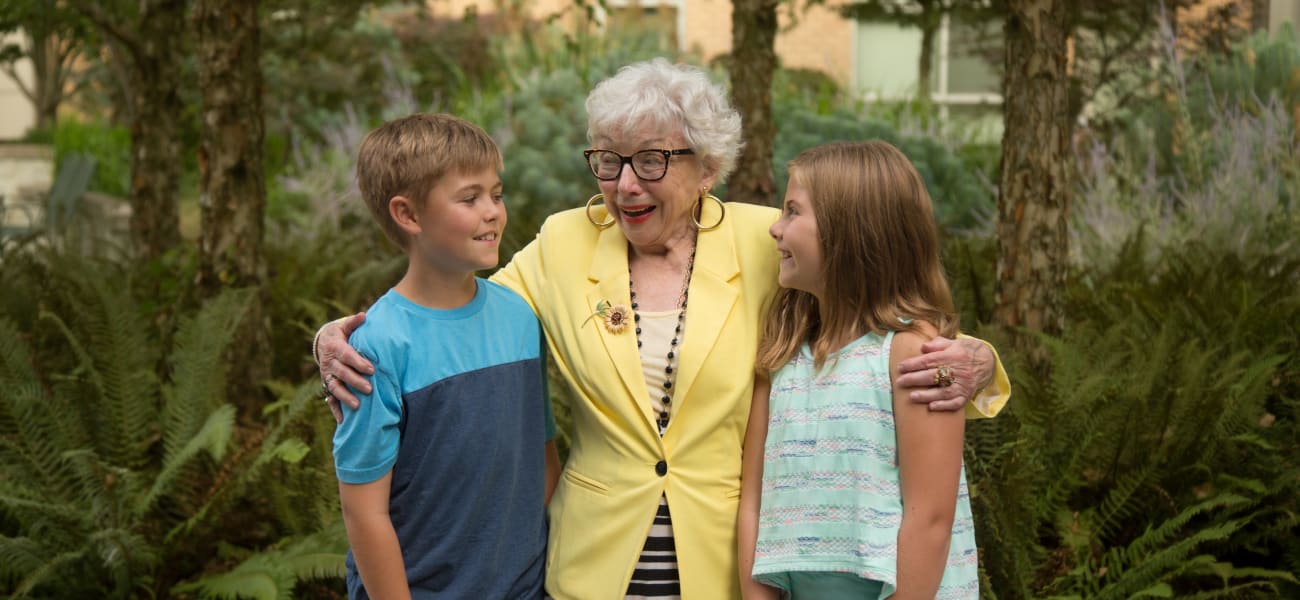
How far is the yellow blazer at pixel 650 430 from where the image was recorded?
7.54ft

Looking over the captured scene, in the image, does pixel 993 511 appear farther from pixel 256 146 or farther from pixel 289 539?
pixel 256 146

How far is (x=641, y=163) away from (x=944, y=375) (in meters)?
0.73

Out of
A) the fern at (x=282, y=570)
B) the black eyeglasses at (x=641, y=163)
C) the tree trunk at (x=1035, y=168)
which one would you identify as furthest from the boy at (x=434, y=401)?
the tree trunk at (x=1035, y=168)

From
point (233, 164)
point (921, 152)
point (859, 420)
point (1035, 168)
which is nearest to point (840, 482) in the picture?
point (859, 420)

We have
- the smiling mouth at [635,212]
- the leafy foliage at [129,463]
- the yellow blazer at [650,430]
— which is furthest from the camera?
the leafy foliage at [129,463]

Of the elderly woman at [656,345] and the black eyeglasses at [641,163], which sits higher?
the black eyeglasses at [641,163]

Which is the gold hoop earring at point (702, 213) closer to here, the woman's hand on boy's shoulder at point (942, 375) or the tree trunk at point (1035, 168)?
the woman's hand on boy's shoulder at point (942, 375)

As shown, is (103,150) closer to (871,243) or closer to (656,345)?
(656,345)

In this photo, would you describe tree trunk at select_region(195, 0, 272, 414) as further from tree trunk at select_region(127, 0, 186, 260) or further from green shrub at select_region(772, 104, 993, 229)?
green shrub at select_region(772, 104, 993, 229)

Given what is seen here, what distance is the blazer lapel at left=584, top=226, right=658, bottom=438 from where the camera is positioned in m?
2.34

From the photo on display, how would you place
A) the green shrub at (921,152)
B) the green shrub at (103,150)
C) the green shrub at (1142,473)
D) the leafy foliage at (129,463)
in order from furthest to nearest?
the green shrub at (103,150) < the green shrub at (921,152) < the leafy foliage at (129,463) < the green shrub at (1142,473)

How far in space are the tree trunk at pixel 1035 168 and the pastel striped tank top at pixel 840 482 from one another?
6.60 ft

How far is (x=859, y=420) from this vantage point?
2.12 meters

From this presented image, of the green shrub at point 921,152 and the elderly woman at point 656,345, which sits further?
the green shrub at point 921,152
